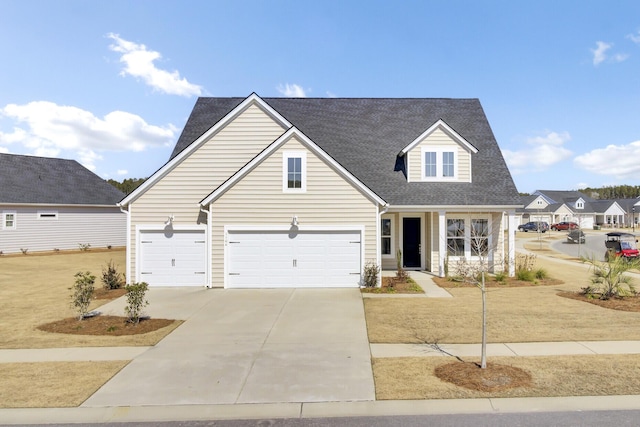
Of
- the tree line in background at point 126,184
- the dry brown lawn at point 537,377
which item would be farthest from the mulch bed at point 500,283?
the tree line in background at point 126,184

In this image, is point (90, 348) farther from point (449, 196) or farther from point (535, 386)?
point (449, 196)

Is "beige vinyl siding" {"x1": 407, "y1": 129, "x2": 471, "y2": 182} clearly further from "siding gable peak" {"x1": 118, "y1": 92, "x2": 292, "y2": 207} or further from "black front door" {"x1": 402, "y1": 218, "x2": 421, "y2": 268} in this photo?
"siding gable peak" {"x1": 118, "y1": 92, "x2": 292, "y2": 207}

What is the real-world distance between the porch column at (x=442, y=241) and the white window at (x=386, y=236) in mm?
2339

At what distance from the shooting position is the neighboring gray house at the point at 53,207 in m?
27.0

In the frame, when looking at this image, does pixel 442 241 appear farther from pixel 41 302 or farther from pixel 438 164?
pixel 41 302

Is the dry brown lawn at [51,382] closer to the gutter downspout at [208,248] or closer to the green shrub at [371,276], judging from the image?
the gutter downspout at [208,248]

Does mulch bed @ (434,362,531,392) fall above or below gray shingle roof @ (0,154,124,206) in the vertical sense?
below

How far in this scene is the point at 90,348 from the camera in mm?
8172

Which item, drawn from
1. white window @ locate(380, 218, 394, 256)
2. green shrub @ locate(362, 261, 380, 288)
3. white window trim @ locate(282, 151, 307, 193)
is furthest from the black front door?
white window trim @ locate(282, 151, 307, 193)

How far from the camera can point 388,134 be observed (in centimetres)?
2012

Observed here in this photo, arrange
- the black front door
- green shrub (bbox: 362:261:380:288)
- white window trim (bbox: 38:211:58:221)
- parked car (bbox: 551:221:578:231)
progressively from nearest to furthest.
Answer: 1. green shrub (bbox: 362:261:380:288)
2. the black front door
3. white window trim (bbox: 38:211:58:221)
4. parked car (bbox: 551:221:578:231)

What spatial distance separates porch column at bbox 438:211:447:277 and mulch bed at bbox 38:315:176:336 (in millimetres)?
11246

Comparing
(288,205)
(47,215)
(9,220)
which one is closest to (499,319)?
(288,205)

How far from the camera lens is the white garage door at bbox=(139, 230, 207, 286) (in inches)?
593
